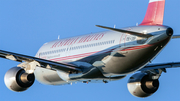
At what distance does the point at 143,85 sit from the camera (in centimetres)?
4047

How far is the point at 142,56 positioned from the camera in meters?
31.4

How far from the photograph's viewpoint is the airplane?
1216 inches

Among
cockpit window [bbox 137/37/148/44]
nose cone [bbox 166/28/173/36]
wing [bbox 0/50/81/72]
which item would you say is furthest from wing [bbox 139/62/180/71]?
nose cone [bbox 166/28/173/36]

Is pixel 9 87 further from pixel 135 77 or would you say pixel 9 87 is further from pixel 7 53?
pixel 135 77

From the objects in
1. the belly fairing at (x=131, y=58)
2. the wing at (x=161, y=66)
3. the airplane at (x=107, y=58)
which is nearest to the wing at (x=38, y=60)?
the airplane at (x=107, y=58)

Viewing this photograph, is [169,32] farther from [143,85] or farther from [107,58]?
[143,85]

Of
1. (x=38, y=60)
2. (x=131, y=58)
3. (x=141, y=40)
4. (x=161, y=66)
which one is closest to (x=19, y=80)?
(x=38, y=60)

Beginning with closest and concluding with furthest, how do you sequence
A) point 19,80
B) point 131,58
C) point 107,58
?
point 131,58, point 107,58, point 19,80

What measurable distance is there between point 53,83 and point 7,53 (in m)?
9.27

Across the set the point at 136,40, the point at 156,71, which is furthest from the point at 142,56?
the point at 156,71

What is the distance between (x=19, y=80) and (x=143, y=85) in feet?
41.3

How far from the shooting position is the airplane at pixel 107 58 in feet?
101

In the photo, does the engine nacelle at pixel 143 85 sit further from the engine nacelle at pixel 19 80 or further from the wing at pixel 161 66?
the engine nacelle at pixel 19 80

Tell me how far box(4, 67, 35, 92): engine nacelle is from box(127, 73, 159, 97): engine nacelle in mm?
10505
